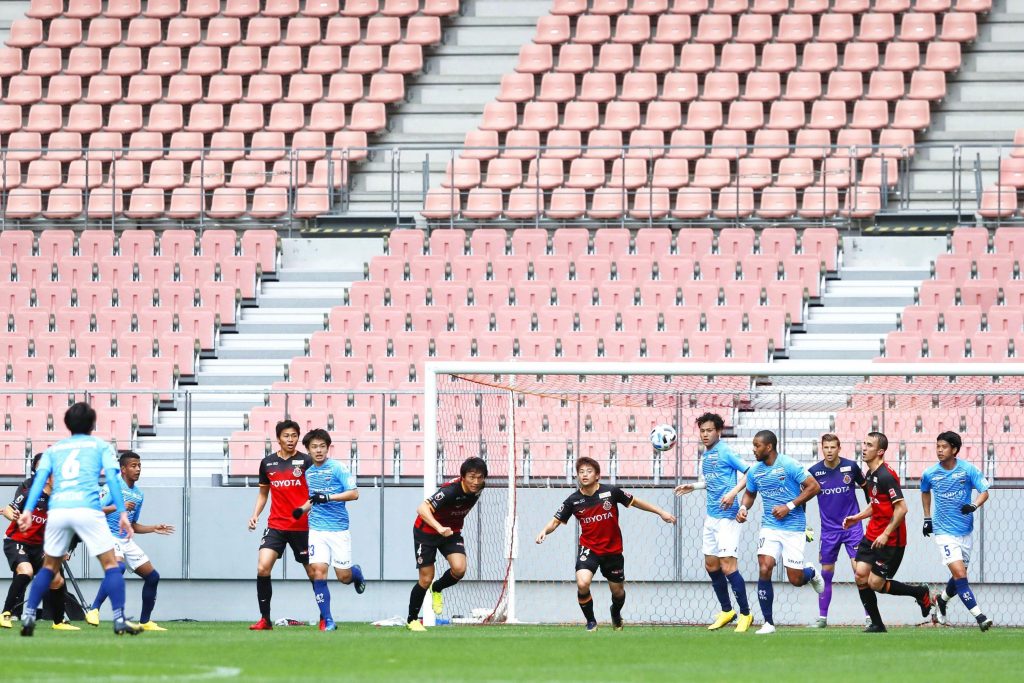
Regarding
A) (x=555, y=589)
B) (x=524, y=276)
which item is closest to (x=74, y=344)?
(x=524, y=276)

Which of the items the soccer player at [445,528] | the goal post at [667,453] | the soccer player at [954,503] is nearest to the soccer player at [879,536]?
the soccer player at [954,503]

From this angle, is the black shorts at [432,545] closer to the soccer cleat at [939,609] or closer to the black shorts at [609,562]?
the black shorts at [609,562]

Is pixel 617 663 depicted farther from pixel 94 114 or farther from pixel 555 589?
pixel 94 114

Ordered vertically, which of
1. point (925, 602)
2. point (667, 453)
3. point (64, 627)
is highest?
point (667, 453)

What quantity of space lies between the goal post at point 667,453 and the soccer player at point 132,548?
3193 millimetres

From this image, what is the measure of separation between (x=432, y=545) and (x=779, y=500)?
282 cm

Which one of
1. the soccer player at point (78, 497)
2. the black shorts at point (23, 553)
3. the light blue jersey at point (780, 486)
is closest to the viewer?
the soccer player at point (78, 497)

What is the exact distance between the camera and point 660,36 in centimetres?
2500

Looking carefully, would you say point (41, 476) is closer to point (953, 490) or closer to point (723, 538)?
point (723, 538)

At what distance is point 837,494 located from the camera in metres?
14.9

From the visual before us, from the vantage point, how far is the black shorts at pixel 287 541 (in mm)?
14031

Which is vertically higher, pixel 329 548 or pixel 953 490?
pixel 953 490

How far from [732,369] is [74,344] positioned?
8.98 meters

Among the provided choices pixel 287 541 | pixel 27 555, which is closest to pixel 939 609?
pixel 287 541
